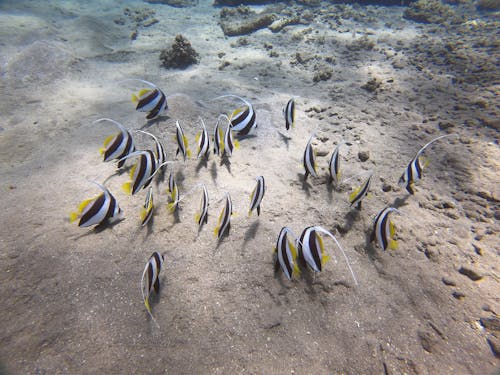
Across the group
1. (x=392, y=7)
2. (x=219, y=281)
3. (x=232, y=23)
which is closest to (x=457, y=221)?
(x=219, y=281)

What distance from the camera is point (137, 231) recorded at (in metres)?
2.89

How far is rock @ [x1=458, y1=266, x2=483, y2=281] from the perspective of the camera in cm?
283

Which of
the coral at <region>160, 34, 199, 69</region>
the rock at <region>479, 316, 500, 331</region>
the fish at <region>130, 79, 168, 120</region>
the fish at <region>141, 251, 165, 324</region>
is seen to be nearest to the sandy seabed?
the rock at <region>479, 316, 500, 331</region>

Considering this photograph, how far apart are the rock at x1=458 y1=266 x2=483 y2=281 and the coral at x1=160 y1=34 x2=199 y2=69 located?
→ 28.2ft

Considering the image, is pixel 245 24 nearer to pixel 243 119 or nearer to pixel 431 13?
pixel 431 13

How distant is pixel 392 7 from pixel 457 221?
14.9 metres

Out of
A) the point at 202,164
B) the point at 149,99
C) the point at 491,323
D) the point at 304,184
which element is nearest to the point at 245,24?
the point at 149,99

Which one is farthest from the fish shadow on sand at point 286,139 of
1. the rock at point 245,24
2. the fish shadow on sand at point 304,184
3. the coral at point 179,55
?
the rock at point 245,24

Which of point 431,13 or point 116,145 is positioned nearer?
point 116,145

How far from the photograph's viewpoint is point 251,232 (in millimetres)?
2955

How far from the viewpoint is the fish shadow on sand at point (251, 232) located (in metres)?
2.88

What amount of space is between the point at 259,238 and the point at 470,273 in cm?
255

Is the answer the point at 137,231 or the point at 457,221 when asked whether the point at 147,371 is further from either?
the point at 457,221

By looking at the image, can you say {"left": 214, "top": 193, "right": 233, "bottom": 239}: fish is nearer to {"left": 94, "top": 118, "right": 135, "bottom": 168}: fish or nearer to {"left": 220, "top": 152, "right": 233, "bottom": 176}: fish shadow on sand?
{"left": 220, "top": 152, "right": 233, "bottom": 176}: fish shadow on sand
